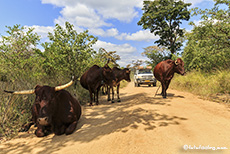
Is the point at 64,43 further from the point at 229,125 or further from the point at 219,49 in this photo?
the point at 219,49

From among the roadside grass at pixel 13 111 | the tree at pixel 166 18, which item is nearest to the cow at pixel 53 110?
the roadside grass at pixel 13 111

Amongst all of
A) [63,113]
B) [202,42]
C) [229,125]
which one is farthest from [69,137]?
[202,42]

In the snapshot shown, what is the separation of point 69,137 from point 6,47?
16.9 ft

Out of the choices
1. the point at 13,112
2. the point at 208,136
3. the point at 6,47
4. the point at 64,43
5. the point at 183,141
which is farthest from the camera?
the point at 64,43

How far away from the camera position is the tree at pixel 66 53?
704cm

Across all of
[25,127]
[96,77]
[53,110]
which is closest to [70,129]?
[53,110]

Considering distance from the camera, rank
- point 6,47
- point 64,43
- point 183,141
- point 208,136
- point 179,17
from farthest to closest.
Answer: point 179,17 → point 64,43 → point 6,47 → point 208,136 → point 183,141

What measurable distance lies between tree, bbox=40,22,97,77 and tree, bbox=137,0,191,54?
60.6 feet

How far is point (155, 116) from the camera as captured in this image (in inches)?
162

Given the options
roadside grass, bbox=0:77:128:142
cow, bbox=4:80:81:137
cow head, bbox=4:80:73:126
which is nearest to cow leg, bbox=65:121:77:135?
cow, bbox=4:80:81:137

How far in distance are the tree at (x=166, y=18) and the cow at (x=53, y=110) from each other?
22.6m

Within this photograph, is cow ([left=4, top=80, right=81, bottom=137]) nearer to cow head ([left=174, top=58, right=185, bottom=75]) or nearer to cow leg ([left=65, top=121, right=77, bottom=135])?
cow leg ([left=65, top=121, right=77, bottom=135])

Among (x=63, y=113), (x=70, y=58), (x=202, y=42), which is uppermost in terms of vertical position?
(x=202, y=42)

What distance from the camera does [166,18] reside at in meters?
22.5
